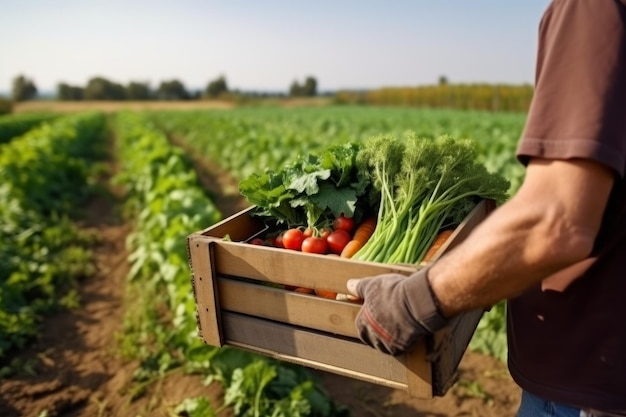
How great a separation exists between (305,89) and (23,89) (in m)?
47.1

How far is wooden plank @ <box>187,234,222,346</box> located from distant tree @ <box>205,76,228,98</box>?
9912 cm

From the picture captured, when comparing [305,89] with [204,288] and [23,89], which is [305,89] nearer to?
[23,89]

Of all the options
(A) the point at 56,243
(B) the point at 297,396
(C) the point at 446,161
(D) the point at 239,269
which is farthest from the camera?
(A) the point at 56,243

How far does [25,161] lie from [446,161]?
932 centimetres

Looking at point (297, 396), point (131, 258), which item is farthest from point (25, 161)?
point (297, 396)

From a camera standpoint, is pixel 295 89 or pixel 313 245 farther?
pixel 295 89

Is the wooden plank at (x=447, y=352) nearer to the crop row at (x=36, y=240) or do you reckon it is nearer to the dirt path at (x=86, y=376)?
the dirt path at (x=86, y=376)

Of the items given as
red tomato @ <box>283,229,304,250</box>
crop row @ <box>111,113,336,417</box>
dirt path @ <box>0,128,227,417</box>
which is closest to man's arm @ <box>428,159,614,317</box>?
red tomato @ <box>283,229,304,250</box>

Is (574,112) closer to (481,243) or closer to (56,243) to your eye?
(481,243)

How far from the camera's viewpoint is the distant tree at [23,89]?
87625 millimetres

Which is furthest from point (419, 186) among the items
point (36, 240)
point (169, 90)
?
point (169, 90)

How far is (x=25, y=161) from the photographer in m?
9.64

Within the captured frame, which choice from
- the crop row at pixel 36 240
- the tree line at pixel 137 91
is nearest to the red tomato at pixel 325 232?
the crop row at pixel 36 240

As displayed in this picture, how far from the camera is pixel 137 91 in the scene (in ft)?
309
